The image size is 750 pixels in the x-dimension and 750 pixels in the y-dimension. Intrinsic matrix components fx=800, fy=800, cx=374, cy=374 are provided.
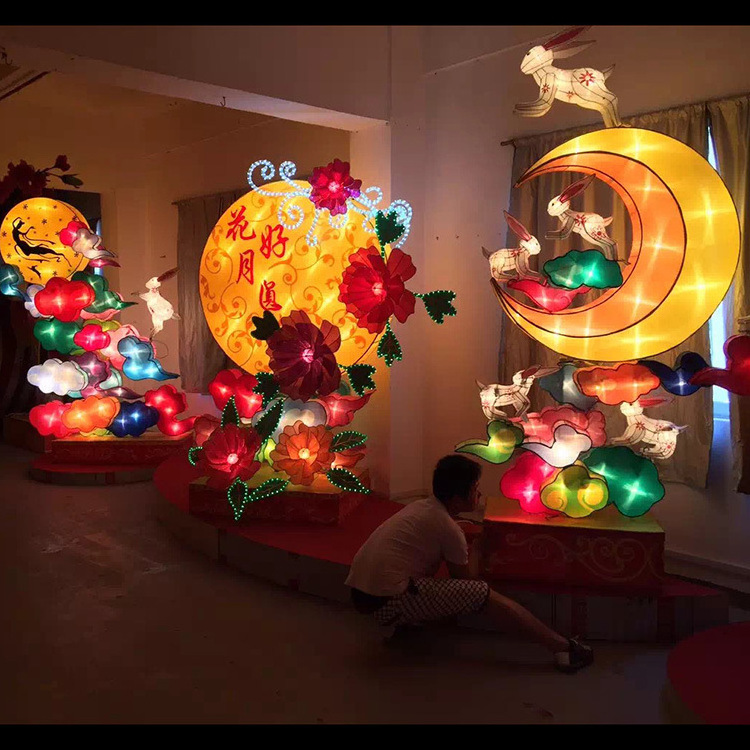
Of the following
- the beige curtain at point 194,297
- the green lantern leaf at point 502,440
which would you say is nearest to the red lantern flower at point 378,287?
the green lantern leaf at point 502,440

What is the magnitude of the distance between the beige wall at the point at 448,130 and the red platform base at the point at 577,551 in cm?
103

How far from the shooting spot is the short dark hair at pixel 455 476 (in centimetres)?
316

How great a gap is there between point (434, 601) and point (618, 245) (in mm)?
2472

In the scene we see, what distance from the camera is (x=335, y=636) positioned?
345 centimetres

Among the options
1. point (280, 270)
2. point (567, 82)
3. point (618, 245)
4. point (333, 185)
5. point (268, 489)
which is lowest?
point (268, 489)

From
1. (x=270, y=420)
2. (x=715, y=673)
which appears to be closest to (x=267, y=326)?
(x=270, y=420)

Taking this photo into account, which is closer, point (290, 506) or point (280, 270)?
point (290, 506)

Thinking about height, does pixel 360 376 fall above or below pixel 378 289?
below

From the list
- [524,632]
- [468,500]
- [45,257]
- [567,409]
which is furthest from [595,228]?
[45,257]

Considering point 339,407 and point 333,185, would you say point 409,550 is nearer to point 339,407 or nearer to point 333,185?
point 339,407

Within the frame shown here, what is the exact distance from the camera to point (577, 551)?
11.5 feet

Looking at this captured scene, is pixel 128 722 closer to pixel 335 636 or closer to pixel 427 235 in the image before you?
pixel 335 636

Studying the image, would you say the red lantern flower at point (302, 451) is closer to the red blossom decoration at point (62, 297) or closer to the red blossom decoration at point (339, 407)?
the red blossom decoration at point (339, 407)

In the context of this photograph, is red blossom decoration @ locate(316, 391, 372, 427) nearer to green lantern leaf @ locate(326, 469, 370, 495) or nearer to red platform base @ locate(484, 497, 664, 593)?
green lantern leaf @ locate(326, 469, 370, 495)
